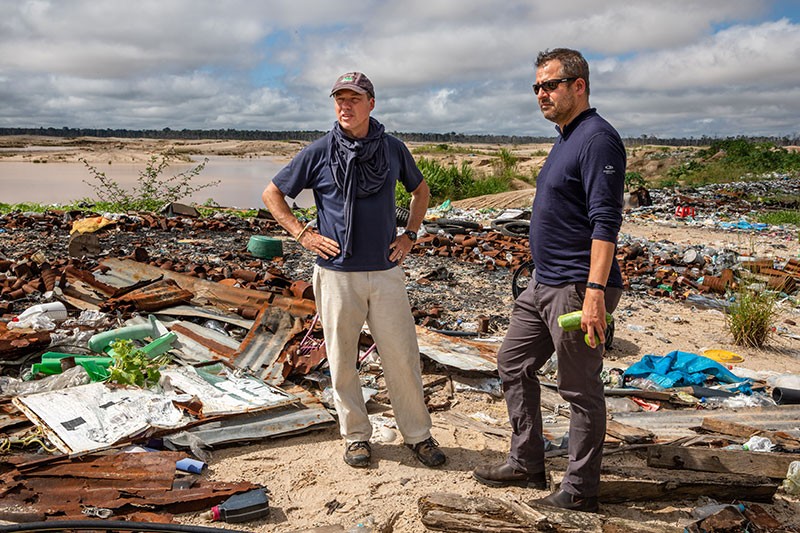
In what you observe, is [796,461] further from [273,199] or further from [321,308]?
[273,199]

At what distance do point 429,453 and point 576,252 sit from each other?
5.33 feet

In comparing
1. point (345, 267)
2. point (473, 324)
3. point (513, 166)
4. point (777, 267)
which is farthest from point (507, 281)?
point (513, 166)

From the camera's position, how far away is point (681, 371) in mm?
5449

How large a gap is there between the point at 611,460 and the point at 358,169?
2.38 metres

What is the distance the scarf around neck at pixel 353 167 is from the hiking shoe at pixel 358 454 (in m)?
1.21

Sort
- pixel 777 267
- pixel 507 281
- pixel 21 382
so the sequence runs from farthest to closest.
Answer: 1. pixel 777 267
2. pixel 507 281
3. pixel 21 382

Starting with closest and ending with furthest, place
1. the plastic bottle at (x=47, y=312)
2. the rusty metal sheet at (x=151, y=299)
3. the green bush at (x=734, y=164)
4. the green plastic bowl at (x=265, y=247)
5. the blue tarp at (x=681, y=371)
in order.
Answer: the blue tarp at (x=681, y=371)
the plastic bottle at (x=47, y=312)
the rusty metal sheet at (x=151, y=299)
the green plastic bowl at (x=265, y=247)
the green bush at (x=734, y=164)

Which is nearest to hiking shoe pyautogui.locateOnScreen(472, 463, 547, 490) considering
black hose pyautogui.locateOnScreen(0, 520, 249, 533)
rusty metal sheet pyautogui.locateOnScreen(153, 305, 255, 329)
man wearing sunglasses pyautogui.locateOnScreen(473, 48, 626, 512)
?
man wearing sunglasses pyautogui.locateOnScreen(473, 48, 626, 512)

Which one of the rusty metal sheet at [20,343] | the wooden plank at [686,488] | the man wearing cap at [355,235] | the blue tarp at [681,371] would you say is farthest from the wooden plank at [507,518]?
the rusty metal sheet at [20,343]

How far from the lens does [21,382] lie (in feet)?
15.5

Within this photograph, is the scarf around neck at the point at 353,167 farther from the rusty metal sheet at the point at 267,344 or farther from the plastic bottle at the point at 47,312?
the plastic bottle at the point at 47,312

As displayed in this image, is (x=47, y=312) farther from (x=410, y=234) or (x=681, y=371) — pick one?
(x=681, y=371)

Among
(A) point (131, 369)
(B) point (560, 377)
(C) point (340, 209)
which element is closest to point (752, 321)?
(B) point (560, 377)

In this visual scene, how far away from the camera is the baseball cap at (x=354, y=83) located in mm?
3377
